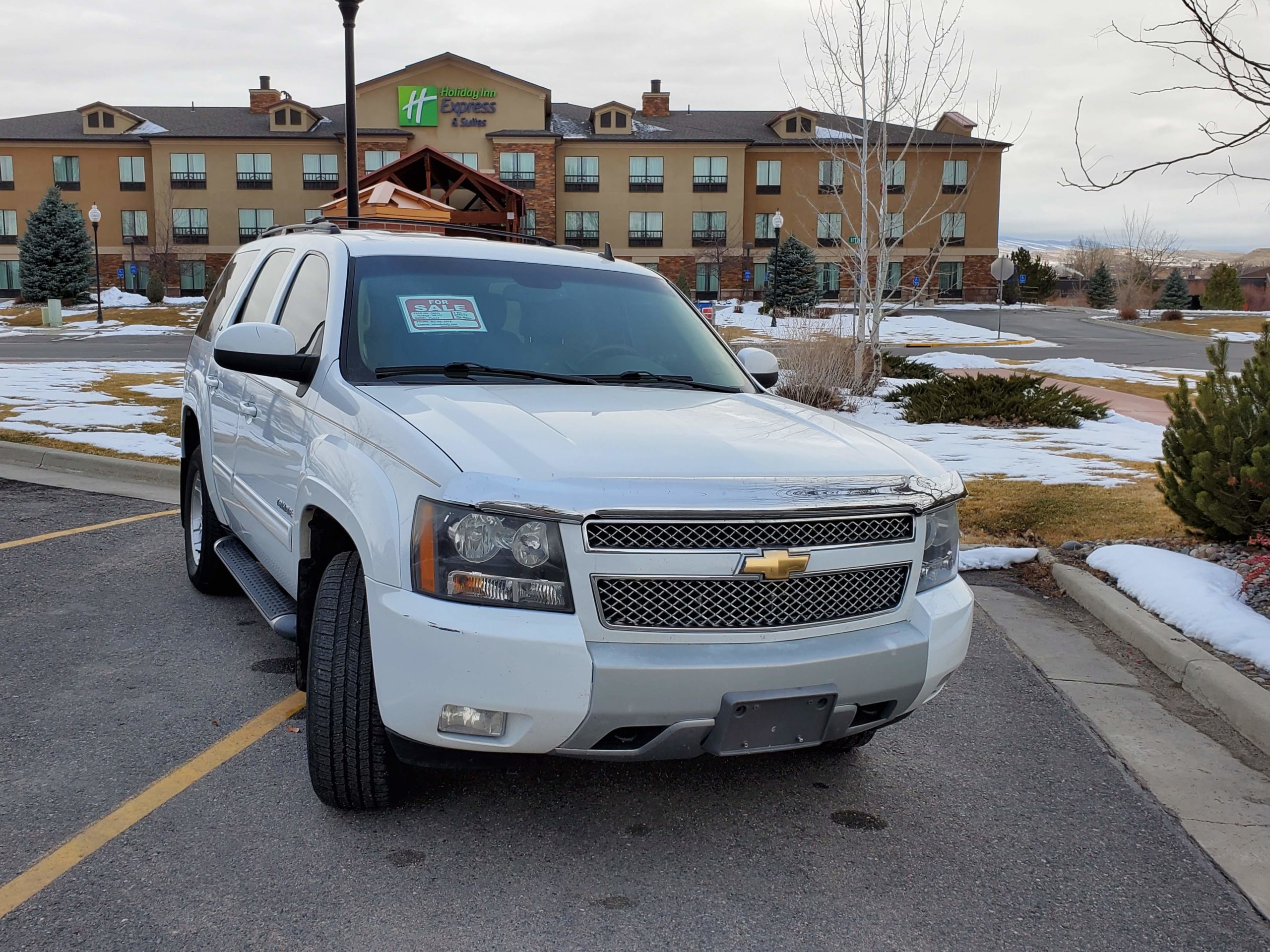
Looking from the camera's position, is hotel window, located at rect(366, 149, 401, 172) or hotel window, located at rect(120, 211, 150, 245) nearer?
hotel window, located at rect(366, 149, 401, 172)

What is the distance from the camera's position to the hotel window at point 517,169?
60875 millimetres

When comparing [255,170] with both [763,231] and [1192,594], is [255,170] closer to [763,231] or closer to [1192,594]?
[763,231]

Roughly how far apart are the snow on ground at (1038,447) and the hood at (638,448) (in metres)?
5.21

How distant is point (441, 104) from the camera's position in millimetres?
59938

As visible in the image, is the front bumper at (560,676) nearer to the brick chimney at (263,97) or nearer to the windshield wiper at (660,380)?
the windshield wiper at (660,380)

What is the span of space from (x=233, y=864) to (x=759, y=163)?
65870 mm

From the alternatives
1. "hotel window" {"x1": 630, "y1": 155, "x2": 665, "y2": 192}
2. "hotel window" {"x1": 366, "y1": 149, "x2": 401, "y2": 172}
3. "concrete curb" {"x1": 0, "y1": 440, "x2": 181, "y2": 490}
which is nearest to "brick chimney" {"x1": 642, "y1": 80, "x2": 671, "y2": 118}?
"hotel window" {"x1": 630, "y1": 155, "x2": 665, "y2": 192}

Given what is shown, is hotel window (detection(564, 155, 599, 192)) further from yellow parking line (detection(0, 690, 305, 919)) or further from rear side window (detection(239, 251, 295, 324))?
yellow parking line (detection(0, 690, 305, 919))

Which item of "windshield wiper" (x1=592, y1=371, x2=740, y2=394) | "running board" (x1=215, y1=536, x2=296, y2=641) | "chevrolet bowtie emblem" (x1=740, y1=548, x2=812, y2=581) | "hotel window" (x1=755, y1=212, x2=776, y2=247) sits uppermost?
"hotel window" (x1=755, y1=212, x2=776, y2=247)

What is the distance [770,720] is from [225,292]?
14.6 feet

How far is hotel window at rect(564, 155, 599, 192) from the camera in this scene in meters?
63.5

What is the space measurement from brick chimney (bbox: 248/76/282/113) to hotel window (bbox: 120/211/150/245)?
9066 mm

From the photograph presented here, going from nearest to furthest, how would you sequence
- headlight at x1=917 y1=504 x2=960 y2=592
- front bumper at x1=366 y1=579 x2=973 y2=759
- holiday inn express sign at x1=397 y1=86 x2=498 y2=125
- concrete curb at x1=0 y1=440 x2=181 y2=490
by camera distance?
1. front bumper at x1=366 y1=579 x2=973 y2=759
2. headlight at x1=917 y1=504 x2=960 y2=592
3. concrete curb at x1=0 y1=440 x2=181 y2=490
4. holiday inn express sign at x1=397 y1=86 x2=498 y2=125

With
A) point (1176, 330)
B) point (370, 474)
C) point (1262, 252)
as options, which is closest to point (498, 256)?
point (370, 474)
